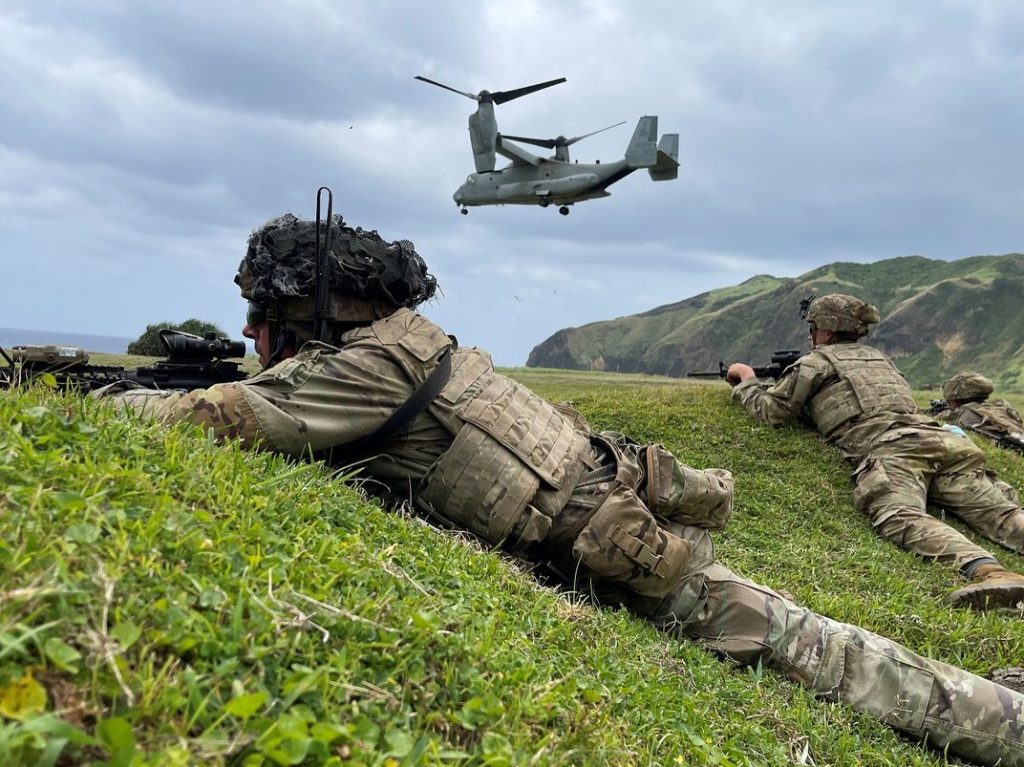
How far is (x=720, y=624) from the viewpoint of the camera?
433 centimetres

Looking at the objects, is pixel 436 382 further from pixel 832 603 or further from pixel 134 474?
pixel 832 603

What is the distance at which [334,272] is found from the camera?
4363mm

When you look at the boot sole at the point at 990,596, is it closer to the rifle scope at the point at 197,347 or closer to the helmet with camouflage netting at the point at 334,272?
the helmet with camouflage netting at the point at 334,272

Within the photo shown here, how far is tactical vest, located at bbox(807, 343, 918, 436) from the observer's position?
855 centimetres

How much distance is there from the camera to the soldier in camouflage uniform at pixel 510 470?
3.82 m

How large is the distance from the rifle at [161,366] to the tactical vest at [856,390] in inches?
267

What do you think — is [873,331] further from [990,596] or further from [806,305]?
[990,596]

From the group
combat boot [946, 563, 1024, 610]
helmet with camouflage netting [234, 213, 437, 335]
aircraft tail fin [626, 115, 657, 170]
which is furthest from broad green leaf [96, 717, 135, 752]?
aircraft tail fin [626, 115, 657, 170]

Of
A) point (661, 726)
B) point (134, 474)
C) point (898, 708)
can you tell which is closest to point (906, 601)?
point (898, 708)

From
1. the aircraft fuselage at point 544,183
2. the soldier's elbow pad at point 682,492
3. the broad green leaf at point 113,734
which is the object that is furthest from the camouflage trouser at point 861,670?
the aircraft fuselage at point 544,183

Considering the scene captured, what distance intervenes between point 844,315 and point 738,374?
1826 mm

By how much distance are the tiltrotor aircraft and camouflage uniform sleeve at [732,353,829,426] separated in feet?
106

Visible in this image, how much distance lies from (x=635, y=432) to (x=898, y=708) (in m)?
5.67

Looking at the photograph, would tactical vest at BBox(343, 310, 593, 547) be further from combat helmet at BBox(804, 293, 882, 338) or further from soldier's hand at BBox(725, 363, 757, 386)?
soldier's hand at BBox(725, 363, 757, 386)
